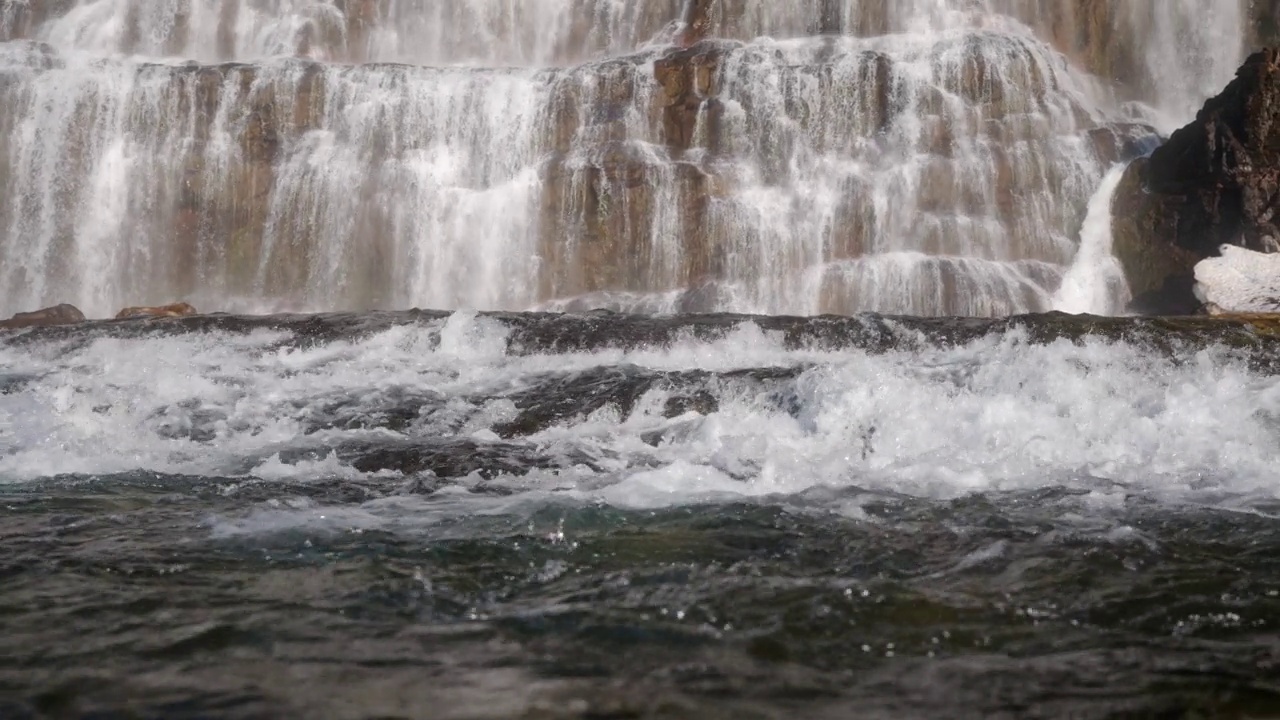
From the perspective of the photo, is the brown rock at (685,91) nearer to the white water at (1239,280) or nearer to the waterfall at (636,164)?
the waterfall at (636,164)

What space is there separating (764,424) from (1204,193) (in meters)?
11.0

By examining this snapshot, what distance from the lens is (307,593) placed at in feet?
13.5

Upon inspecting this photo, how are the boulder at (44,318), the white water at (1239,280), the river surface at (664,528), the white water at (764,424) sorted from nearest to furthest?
the river surface at (664,528) < the white water at (764,424) < the white water at (1239,280) < the boulder at (44,318)

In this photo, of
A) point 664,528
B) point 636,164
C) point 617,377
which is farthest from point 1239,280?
point 664,528

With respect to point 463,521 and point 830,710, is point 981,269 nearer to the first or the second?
point 463,521

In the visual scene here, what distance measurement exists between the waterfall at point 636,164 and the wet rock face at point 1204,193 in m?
0.76

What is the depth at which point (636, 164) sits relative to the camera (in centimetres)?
1797

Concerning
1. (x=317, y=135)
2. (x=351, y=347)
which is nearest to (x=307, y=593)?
(x=351, y=347)

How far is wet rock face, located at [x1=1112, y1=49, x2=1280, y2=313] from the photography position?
1541 centimetres

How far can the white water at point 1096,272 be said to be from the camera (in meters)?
16.4

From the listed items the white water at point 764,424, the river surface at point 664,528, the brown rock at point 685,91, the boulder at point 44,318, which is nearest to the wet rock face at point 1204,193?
the brown rock at point 685,91

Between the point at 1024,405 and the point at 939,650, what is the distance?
4.41 metres

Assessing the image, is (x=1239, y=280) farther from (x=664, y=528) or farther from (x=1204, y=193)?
(x=664, y=528)

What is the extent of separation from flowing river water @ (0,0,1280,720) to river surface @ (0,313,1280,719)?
3 centimetres
